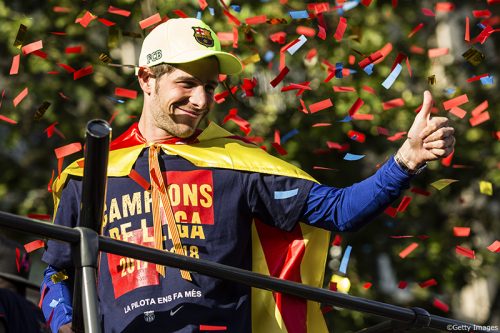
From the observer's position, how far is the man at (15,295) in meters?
5.48

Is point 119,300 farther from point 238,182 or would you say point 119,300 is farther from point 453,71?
point 453,71

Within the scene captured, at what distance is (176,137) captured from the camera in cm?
484

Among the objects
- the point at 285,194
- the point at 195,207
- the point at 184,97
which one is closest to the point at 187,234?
the point at 195,207

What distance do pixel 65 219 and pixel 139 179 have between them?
0.31m

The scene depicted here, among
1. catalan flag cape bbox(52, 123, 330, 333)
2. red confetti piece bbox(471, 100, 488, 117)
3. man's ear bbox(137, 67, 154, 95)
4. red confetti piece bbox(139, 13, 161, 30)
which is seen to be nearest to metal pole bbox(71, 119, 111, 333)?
catalan flag cape bbox(52, 123, 330, 333)

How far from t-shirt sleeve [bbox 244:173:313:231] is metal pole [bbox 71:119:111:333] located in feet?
4.44

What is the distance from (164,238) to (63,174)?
0.54 meters

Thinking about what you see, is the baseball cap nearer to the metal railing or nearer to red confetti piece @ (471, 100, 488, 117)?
the metal railing

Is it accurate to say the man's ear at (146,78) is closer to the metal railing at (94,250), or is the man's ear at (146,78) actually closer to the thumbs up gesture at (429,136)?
the thumbs up gesture at (429,136)

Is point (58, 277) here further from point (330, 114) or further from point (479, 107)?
point (330, 114)

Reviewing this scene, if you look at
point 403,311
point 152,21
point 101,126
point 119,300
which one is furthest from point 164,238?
point 152,21

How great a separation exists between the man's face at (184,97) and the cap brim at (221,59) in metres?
0.03

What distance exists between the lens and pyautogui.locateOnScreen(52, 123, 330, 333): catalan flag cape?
4684mm

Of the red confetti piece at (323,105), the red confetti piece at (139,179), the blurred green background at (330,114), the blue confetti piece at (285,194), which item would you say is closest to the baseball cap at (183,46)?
the red confetti piece at (139,179)
